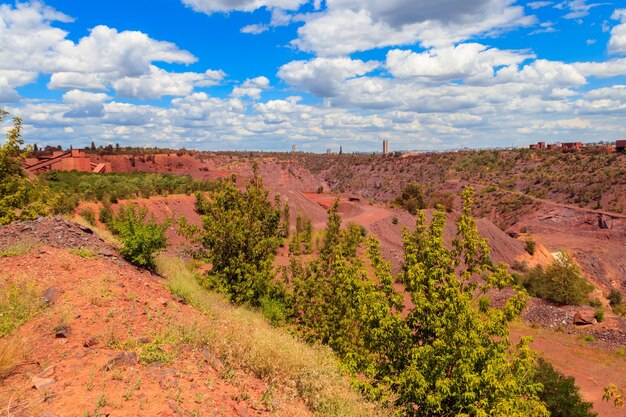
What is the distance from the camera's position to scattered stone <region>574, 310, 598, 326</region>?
2775 centimetres

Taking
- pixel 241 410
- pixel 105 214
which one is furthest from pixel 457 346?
pixel 105 214

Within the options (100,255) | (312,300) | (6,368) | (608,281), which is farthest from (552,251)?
(6,368)

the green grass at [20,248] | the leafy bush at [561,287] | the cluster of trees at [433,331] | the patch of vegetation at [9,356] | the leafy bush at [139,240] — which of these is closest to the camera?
the patch of vegetation at [9,356]

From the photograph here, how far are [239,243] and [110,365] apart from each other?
794cm

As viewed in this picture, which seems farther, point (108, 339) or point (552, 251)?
point (552, 251)

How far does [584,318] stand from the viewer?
1102 inches

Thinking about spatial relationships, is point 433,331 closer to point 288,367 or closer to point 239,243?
point 288,367

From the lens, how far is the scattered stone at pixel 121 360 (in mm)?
6273

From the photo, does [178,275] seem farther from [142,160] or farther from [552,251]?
[142,160]

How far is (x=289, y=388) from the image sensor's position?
22.9 ft

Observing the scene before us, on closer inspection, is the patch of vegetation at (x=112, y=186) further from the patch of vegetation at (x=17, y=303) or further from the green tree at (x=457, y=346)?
the green tree at (x=457, y=346)

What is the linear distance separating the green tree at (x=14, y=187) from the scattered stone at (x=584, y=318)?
31598mm

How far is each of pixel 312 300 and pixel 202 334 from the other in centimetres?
654

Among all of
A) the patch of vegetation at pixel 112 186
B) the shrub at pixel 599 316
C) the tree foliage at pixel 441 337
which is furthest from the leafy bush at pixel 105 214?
the shrub at pixel 599 316
